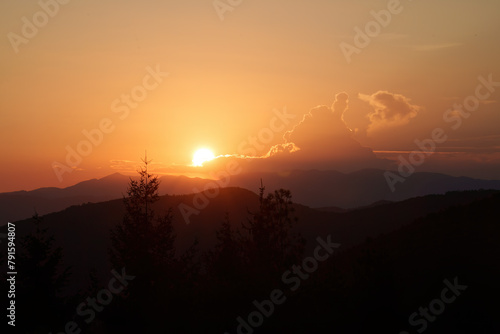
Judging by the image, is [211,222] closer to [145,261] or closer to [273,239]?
[273,239]

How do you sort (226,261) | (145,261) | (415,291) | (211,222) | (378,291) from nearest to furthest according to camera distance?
(378,291), (145,261), (415,291), (226,261), (211,222)

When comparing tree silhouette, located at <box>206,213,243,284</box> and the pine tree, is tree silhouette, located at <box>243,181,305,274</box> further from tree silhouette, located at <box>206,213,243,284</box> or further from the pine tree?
the pine tree

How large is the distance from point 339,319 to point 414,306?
19.1 ft

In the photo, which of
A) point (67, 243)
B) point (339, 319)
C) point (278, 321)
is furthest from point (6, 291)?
point (67, 243)

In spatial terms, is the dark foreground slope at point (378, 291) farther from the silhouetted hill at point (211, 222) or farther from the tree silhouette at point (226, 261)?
the silhouetted hill at point (211, 222)

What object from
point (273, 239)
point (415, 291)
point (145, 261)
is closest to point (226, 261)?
point (273, 239)

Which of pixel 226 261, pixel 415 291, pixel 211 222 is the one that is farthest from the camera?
pixel 211 222

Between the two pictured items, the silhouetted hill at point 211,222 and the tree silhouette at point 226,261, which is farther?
the silhouetted hill at point 211,222

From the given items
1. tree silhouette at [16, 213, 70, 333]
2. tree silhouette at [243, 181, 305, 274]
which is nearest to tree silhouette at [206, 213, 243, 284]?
tree silhouette at [243, 181, 305, 274]

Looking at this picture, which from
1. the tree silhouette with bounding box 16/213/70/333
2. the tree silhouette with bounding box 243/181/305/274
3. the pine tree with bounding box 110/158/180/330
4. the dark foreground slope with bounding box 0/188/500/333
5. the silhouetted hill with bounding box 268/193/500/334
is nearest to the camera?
the silhouetted hill with bounding box 268/193/500/334

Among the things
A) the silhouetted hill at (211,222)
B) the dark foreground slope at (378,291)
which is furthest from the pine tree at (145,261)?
the silhouetted hill at (211,222)

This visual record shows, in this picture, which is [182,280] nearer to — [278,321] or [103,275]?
[278,321]

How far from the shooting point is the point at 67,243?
11950 cm

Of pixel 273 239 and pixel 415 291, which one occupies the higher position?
pixel 273 239
